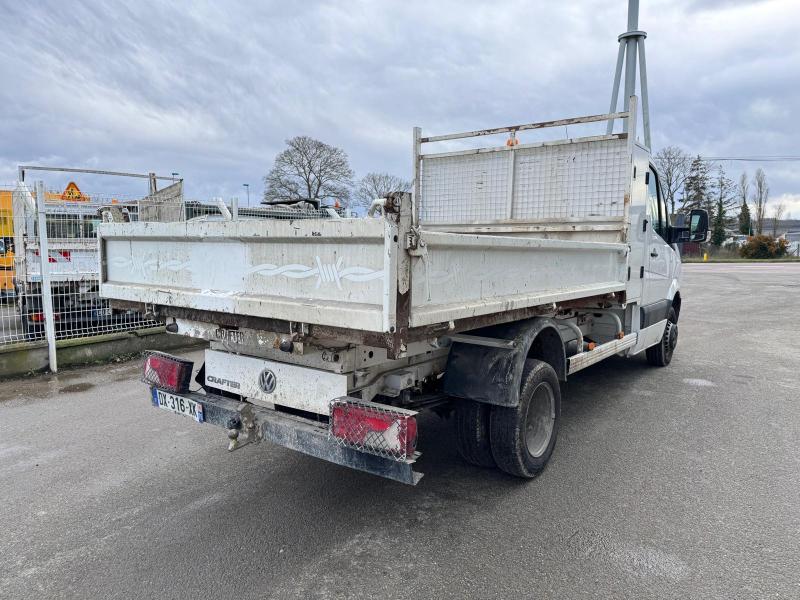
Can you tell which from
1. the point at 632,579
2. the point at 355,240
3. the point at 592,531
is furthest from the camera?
the point at 592,531

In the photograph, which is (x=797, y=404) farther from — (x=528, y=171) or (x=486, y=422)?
(x=486, y=422)

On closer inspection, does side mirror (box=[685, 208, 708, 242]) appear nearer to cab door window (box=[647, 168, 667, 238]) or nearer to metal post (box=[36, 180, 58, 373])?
cab door window (box=[647, 168, 667, 238])

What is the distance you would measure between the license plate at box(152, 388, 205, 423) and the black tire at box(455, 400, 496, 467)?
1691 mm

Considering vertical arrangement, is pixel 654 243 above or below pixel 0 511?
above

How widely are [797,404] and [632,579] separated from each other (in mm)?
4152

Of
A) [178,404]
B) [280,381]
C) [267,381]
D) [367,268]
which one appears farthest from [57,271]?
[367,268]

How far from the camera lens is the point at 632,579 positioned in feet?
8.78

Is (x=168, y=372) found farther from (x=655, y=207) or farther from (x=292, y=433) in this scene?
(x=655, y=207)

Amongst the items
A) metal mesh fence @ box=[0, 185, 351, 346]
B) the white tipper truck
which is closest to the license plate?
the white tipper truck

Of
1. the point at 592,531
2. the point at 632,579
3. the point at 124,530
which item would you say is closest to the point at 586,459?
the point at 592,531

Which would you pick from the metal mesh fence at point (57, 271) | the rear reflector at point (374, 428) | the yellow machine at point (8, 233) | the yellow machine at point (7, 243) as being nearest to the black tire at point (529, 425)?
the rear reflector at point (374, 428)

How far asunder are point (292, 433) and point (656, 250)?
16.0 ft

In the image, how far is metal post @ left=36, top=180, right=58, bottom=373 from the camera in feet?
21.7

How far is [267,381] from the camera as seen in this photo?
3.29 m
